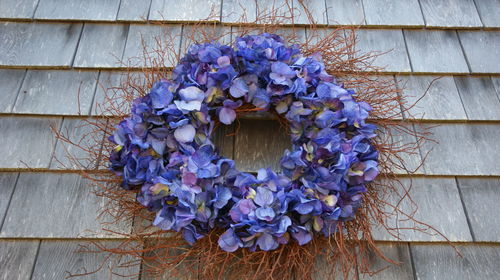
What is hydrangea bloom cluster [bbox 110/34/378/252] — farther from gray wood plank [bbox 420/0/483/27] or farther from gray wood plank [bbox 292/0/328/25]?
gray wood plank [bbox 420/0/483/27]

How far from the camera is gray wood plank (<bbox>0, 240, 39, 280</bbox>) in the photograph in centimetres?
116

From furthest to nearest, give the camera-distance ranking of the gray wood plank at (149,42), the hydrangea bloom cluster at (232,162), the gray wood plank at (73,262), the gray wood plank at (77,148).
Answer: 1. the gray wood plank at (149,42)
2. the gray wood plank at (77,148)
3. the gray wood plank at (73,262)
4. the hydrangea bloom cluster at (232,162)

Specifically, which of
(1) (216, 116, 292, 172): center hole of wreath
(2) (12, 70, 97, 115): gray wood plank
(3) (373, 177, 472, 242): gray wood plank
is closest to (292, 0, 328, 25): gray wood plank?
(1) (216, 116, 292, 172): center hole of wreath

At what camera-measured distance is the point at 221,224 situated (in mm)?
1074

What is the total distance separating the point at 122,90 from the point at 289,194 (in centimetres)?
65

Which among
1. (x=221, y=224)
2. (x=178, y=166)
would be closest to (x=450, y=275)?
(x=221, y=224)

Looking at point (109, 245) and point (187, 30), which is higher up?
point (187, 30)

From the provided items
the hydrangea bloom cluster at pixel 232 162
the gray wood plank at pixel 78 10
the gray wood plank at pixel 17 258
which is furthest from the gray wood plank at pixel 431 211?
the gray wood plank at pixel 78 10

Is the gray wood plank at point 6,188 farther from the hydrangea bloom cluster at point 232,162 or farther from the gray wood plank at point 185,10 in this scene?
the gray wood plank at point 185,10

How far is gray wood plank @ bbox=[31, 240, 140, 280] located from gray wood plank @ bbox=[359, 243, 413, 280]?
0.67 meters

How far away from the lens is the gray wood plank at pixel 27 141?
1266 mm

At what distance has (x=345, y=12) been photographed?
146cm

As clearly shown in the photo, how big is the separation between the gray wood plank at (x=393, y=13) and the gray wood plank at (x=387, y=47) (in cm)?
3

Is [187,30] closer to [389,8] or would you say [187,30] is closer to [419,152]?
[389,8]
